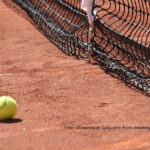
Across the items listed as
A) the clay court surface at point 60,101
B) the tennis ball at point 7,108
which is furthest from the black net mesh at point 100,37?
the tennis ball at point 7,108

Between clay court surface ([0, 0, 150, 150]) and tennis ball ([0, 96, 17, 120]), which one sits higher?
tennis ball ([0, 96, 17, 120])

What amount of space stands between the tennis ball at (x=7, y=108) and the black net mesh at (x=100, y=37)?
7.23 ft

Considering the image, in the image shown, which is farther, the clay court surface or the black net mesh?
the black net mesh

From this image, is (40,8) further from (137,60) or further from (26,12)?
(137,60)

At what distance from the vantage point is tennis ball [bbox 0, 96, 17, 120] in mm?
5889

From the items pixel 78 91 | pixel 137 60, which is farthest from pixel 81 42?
pixel 78 91

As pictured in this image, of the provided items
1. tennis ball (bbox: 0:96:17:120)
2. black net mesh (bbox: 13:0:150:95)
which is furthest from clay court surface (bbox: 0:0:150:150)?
black net mesh (bbox: 13:0:150:95)

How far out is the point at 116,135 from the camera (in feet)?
18.1

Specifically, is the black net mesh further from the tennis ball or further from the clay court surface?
the tennis ball

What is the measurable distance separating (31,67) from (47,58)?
562 mm

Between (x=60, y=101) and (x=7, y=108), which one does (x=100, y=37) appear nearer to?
(x=60, y=101)

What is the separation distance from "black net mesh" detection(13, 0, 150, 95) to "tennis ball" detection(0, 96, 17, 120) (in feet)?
7.23

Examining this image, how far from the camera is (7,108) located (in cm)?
588

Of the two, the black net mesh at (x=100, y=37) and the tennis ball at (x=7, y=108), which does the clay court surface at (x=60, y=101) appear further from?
the black net mesh at (x=100, y=37)
